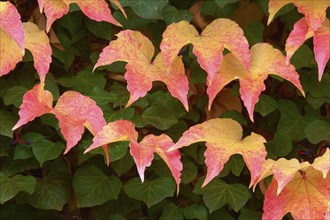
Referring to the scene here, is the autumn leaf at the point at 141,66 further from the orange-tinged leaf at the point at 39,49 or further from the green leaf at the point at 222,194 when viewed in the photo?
the green leaf at the point at 222,194

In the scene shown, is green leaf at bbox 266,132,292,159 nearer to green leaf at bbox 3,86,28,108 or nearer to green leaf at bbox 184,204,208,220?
green leaf at bbox 184,204,208,220

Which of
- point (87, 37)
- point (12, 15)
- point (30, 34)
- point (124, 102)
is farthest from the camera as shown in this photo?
point (87, 37)

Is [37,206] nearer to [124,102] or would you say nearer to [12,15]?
[124,102]

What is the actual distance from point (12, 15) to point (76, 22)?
0.33 meters

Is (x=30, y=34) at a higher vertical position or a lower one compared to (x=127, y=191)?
higher

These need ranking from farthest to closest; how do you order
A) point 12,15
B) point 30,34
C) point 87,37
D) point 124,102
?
point 87,37 < point 124,102 < point 30,34 < point 12,15

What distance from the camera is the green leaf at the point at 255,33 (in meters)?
1.38

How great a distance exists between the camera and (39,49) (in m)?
1.19

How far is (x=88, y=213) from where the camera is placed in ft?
5.03

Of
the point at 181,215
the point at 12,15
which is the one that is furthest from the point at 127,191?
the point at 12,15

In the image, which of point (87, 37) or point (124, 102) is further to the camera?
point (87, 37)

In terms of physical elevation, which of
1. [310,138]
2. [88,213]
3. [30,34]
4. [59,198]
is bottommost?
[88,213]

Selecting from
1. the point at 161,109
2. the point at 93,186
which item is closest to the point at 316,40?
the point at 161,109

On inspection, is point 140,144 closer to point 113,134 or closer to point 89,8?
point 113,134
